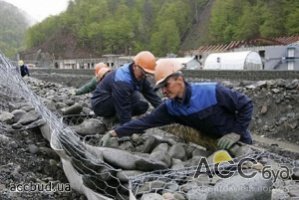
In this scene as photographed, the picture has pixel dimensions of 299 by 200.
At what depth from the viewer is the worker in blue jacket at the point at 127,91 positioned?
6.54 metres

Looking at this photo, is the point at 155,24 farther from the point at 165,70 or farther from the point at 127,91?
the point at 165,70

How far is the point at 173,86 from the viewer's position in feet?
17.0

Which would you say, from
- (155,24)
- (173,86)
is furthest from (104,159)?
(155,24)

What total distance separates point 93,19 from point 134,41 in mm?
16360

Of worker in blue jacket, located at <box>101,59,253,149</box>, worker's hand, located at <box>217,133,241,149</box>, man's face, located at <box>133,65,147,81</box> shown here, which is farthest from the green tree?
worker's hand, located at <box>217,133,241,149</box>

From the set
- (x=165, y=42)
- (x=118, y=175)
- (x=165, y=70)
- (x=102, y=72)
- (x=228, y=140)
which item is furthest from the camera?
(x=165, y=42)

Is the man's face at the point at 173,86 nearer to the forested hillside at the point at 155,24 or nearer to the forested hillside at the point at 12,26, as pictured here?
the forested hillside at the point at 155,24

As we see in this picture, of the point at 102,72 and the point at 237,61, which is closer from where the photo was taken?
the point at 102,72

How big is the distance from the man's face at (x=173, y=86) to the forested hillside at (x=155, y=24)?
5201 cm

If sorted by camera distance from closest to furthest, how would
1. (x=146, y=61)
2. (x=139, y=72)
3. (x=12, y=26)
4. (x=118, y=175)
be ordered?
1. (x=118, y=175)
2. (x=146, y=61)
3. (x=139, y=72)
4. (x=12, y=26)

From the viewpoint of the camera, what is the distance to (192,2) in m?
92.5

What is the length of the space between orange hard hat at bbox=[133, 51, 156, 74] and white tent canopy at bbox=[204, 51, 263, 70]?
2866 centimetres

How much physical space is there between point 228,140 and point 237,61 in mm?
31127

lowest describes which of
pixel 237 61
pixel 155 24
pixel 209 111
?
pixel 237 61
